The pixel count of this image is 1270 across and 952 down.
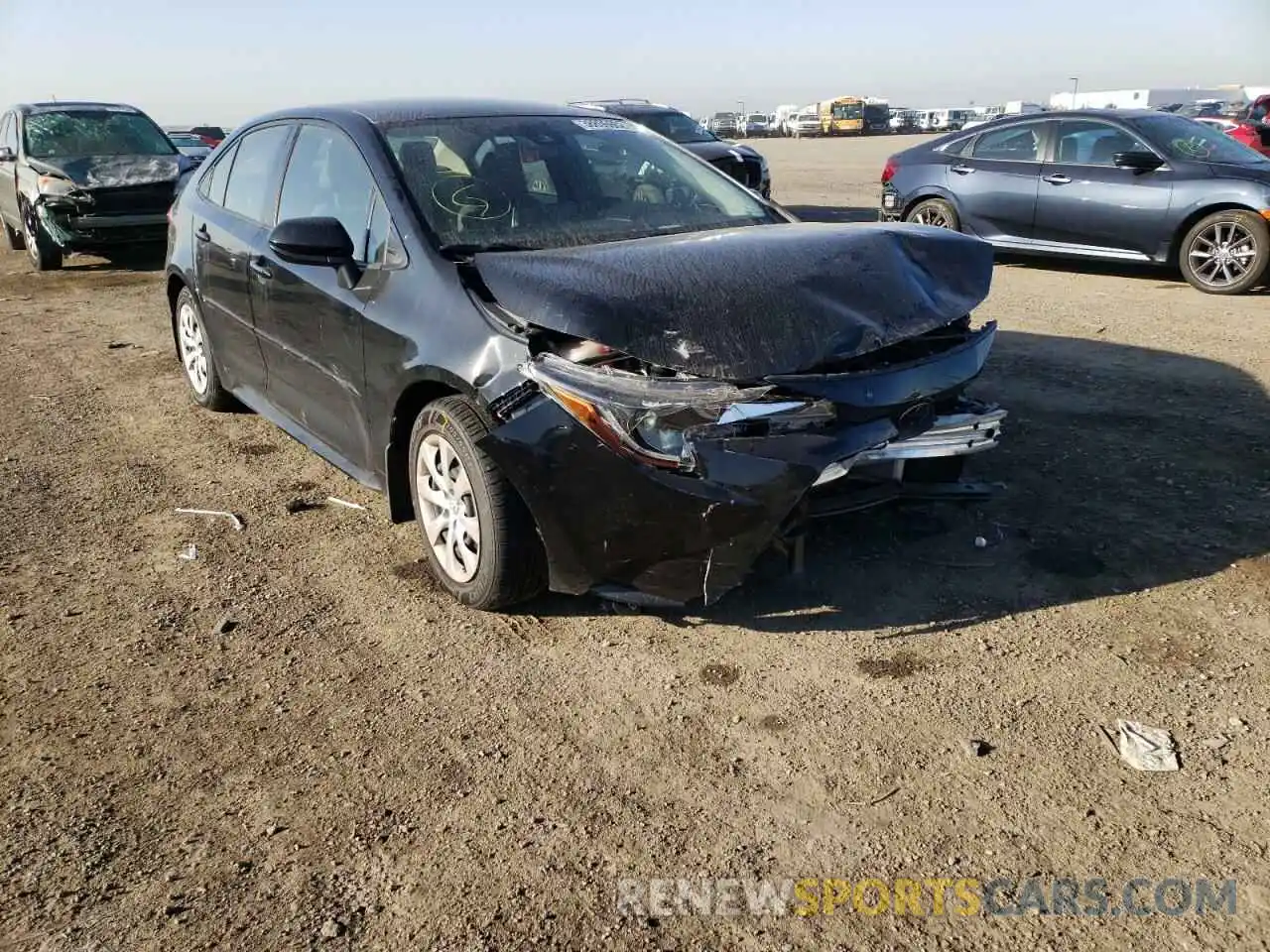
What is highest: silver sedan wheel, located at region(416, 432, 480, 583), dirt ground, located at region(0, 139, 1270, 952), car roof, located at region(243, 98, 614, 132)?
car roof, located at region(243, 98, 614, 132)

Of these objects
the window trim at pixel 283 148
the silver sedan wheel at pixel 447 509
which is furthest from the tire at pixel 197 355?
the silver sedan wheel at pixel 447 509

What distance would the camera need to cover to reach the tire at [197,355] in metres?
5.53

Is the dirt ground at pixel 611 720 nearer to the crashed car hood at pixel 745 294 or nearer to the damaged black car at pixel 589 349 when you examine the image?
the damaged black car at pixel 589 349

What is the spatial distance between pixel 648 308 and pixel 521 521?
2.58 ft

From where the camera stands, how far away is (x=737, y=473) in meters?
2.85

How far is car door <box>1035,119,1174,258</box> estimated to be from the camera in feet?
28.8

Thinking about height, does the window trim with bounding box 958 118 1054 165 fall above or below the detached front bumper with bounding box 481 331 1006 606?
above

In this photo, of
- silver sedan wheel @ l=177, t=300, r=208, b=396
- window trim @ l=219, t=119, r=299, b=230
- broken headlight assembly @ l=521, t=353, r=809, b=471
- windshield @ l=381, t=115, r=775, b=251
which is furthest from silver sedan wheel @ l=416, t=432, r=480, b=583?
silver sedan wheel @ l=177, t=300, r=208, b=396

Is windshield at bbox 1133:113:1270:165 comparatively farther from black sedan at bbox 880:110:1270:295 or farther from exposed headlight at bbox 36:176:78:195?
exposed headlight at bbox 36:176:78:195

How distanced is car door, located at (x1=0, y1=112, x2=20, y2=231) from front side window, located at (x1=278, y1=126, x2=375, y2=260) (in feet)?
31.6

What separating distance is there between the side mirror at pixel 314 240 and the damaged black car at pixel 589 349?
0.5 inches

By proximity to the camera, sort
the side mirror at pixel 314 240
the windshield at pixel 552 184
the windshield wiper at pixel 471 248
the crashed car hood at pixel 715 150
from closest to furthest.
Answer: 1. the windshield wiper at pixel 471 248
2. the side mirror at pixel 314 240
3. the windshield at pixel 552 184
4. the crashed car hood at pixel 715 150

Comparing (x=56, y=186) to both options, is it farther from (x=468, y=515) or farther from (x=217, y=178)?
(x=468, y=515)

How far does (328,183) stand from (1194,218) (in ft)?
25.2
